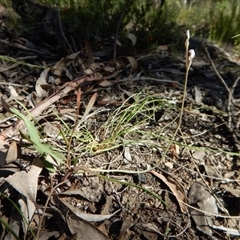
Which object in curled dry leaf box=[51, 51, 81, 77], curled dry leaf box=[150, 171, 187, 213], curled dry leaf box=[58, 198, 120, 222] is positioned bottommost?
curled dry leaf box=[150, 171, 187, 213]

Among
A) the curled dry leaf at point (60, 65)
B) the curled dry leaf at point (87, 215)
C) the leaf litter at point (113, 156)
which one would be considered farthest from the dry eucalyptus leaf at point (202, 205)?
the curled dry leaf at point (60, 65)

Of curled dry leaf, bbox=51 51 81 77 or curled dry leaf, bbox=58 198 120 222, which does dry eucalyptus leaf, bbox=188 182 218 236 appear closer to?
curled dry leaf, bbox=58 198 120 222

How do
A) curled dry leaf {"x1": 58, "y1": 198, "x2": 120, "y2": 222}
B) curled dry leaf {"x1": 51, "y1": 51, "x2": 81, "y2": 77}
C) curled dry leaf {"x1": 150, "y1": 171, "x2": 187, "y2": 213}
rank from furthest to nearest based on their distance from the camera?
1. curled dry leaf {"x1": 51, "y1": 51, "x2": 81, "y2": 77}
2. curled dry leaf {"x1": 150, "y1": 171, "x2": 187, "y2": 213}
3. curled dry leaf {"x1": 58, "y1": 198, "x2": 120, "y2": 222}

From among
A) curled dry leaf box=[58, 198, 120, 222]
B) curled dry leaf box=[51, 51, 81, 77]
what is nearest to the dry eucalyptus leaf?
curled dry leaf box=[58, 198, 120, 222]

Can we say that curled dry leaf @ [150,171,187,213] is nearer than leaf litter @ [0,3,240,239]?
No

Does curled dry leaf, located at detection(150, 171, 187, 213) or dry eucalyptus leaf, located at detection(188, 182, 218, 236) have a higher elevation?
curled dry leaf, located at detection(150, 171, 187, 213)

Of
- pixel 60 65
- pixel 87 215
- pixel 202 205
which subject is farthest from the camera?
pixel 60 65

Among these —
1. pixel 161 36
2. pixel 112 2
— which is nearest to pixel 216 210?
pixel 161 36

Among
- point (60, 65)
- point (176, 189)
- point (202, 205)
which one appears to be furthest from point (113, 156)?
point (60, 65)

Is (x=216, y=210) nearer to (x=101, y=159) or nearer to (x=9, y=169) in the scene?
(x=101, y=159)

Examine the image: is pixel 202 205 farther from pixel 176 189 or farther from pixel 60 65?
pixel 60 65
